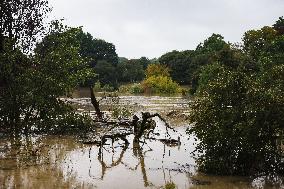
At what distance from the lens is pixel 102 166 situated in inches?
617

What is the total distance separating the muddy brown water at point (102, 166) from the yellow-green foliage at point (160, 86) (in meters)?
53.0

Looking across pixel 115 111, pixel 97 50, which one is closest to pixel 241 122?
pixel 115 111

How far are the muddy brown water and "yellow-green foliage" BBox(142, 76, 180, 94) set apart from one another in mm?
53017

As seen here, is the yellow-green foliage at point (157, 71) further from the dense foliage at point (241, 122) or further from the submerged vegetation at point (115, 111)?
the dense foliage at point (241, 122)

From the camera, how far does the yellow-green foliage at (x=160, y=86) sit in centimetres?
7419

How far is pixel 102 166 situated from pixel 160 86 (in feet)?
194

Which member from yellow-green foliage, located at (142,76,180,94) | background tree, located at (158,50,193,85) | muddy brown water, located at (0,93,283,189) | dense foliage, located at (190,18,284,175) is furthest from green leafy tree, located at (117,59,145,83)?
dense foliage, located at (190,18,284,175)

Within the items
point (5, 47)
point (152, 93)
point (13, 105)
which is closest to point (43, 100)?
point (13, 105)

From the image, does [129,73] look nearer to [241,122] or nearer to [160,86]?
[160,86]

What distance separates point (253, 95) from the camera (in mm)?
13797

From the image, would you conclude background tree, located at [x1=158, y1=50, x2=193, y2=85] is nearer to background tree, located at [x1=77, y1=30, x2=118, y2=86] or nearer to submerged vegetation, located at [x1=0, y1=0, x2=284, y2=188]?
background tree, located at [x1=77, y1=30, x2=118, y2=86]

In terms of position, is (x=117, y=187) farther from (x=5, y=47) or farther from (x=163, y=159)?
(x=5, y=47)

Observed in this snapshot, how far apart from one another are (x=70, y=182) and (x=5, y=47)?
468 inches

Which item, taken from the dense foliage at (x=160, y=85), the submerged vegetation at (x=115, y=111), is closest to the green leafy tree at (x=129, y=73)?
the dense foliage at (x=160, y=85)
